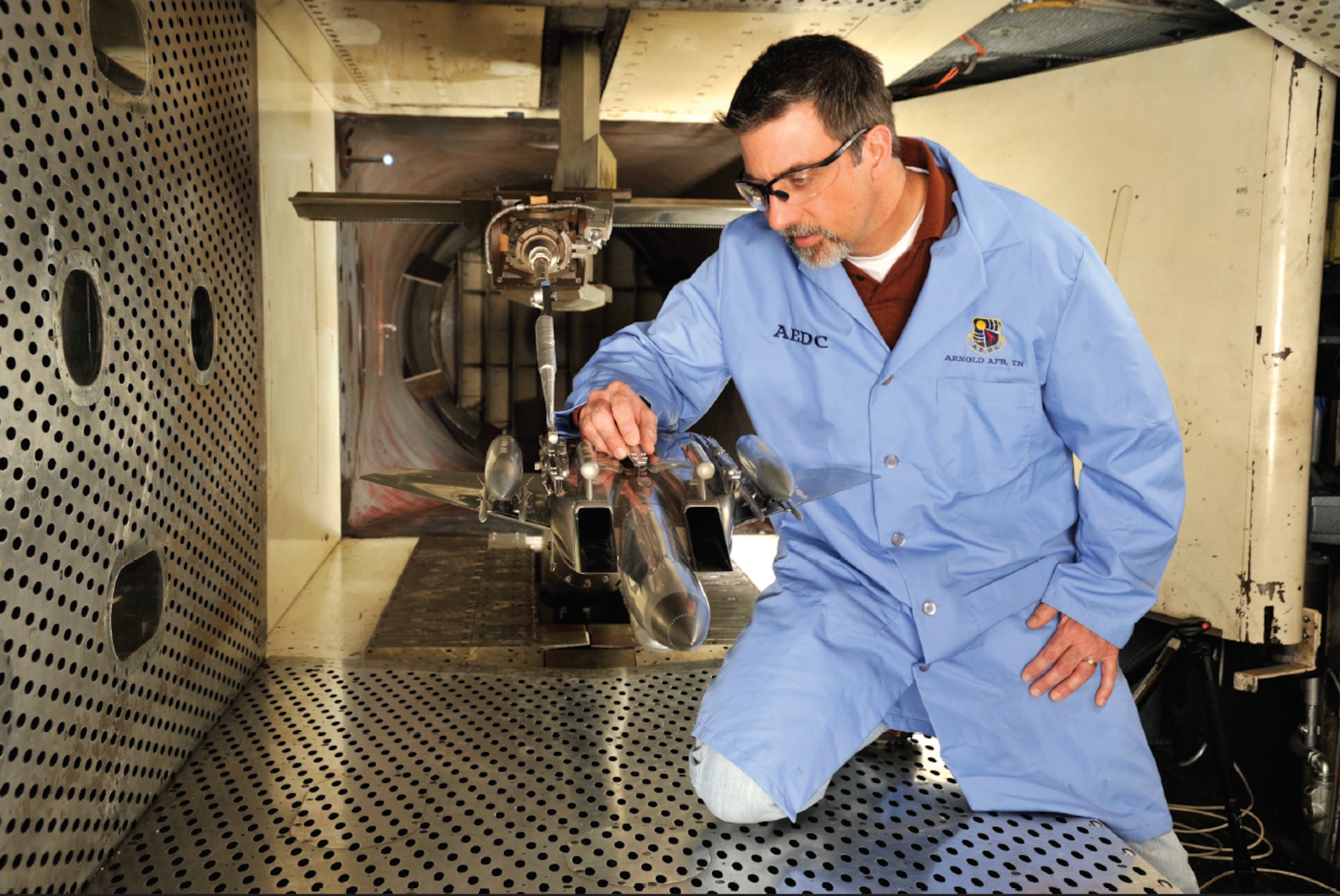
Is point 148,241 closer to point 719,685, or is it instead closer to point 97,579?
point 97,579

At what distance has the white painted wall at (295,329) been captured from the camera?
7.45ft

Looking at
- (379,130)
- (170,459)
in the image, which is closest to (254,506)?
(170,459)

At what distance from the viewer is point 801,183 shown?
1.54 metres

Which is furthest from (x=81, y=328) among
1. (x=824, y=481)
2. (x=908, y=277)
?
(x=908, y=277)

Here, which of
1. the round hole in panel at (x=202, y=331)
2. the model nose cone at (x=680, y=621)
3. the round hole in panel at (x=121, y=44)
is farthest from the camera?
the round hole in panel at (x=202, y=331)

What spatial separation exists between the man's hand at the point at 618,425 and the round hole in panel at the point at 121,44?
2.87ft

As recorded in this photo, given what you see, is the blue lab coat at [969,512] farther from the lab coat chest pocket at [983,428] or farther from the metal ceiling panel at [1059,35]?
the metal ceiling panel at [1059,35]

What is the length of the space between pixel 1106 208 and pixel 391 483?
7.24 ft

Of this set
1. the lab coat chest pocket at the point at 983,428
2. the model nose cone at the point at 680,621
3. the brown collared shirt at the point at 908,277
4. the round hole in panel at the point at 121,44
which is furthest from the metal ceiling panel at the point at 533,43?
the model nose cone at the point at 680,621

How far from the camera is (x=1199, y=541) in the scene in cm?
234

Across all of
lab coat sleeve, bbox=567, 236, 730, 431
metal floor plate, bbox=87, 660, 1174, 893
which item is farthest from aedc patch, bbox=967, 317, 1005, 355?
metal floor plate, bbox=87, 660, 1174, 893

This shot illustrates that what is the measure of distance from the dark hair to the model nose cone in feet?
2.92

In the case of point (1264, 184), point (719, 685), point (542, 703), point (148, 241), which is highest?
point (1264, 184)

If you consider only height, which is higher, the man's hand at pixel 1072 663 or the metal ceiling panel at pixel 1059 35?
the metal ceiling panel at pixel 1059 35
